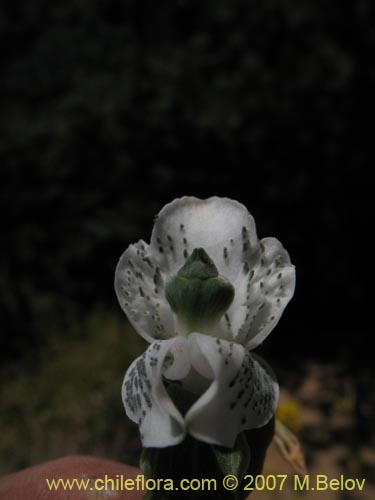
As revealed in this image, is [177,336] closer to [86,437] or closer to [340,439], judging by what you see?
[86,437]

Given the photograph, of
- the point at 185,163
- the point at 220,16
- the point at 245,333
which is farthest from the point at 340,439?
the point at 245,333

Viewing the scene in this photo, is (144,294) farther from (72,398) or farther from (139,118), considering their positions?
(139,118)

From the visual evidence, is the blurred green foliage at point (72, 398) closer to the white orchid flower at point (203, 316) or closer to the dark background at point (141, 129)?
the dark background at point (141, 129)

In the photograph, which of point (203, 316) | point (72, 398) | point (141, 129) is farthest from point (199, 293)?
point (141, 129)

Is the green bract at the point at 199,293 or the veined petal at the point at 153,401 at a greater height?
the green bract at the point at 199,293

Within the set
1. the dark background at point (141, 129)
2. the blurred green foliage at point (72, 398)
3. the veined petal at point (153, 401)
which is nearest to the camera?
the veined petal at point (153, 401)

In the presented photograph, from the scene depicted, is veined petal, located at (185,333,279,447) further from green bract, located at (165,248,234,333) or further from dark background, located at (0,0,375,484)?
dark background, located at (0,0,375,484)

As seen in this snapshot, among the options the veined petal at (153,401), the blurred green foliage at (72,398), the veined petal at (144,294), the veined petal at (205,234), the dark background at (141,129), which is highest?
the dark background at (141,129)

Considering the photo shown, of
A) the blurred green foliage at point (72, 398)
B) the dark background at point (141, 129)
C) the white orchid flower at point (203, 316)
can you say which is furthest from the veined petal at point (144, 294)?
the dark background at point (141, 129)

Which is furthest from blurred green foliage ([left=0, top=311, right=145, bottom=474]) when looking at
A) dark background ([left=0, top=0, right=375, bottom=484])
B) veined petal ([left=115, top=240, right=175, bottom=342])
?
veined petal ([left=115, top=240, right=175, bottom=342])
